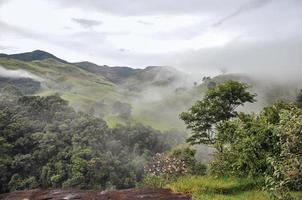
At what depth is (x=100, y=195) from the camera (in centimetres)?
1753

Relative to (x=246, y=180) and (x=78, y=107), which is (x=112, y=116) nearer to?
(x=78, y=107)

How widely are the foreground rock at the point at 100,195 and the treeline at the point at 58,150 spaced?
40.7 metres

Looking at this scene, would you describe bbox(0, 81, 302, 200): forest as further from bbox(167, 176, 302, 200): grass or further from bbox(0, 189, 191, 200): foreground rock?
bbox(0, 189, 191, 200): foreground rock

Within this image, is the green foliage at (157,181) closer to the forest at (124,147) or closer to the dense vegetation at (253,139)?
the forest at (124,147)

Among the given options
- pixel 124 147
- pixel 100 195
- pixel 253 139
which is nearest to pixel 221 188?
pixel 253 139

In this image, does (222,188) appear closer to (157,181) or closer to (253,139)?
(253,139)

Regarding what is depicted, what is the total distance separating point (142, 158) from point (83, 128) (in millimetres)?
11637

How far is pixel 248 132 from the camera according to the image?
19688 millimetres

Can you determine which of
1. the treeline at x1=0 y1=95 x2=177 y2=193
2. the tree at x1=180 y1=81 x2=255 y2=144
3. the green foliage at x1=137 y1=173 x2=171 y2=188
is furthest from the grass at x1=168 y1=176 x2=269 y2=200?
the treeline at x1=0 y1=95 x2=177 y2=193

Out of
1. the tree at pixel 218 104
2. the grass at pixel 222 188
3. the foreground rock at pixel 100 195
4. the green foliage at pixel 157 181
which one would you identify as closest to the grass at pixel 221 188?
the grass at pixel 222 188

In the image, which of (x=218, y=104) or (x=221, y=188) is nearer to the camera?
(x=221, y=188)

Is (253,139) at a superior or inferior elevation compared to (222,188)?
superior

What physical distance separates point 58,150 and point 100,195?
164 feet

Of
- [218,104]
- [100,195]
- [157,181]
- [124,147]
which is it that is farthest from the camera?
[124,147]
